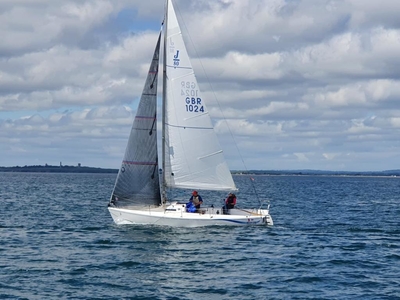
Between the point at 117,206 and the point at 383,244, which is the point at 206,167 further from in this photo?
the point at 383,244

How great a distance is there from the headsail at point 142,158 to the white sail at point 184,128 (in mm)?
828

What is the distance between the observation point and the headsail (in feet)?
130

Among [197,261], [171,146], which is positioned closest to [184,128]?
[171,146]

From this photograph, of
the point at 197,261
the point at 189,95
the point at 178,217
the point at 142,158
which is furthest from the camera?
the point at 142,158

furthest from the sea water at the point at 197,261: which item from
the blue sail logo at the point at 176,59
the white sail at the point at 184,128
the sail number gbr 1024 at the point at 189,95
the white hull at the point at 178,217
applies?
the blue sail logo at the point at 176,59

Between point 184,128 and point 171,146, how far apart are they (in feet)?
A: 4.37

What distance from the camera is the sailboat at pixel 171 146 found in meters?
39.4

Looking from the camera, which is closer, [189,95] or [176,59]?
[176,59]

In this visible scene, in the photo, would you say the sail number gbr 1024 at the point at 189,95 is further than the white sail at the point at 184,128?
Yes

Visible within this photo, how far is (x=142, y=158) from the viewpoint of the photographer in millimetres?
39750

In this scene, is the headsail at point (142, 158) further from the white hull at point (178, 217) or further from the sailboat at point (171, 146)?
the white hull at point (178, 217)

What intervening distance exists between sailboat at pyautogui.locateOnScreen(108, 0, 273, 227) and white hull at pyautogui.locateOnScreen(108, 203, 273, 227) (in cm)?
7

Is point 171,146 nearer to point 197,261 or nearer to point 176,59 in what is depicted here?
point 176,59

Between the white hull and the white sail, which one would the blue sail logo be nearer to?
the white sail
